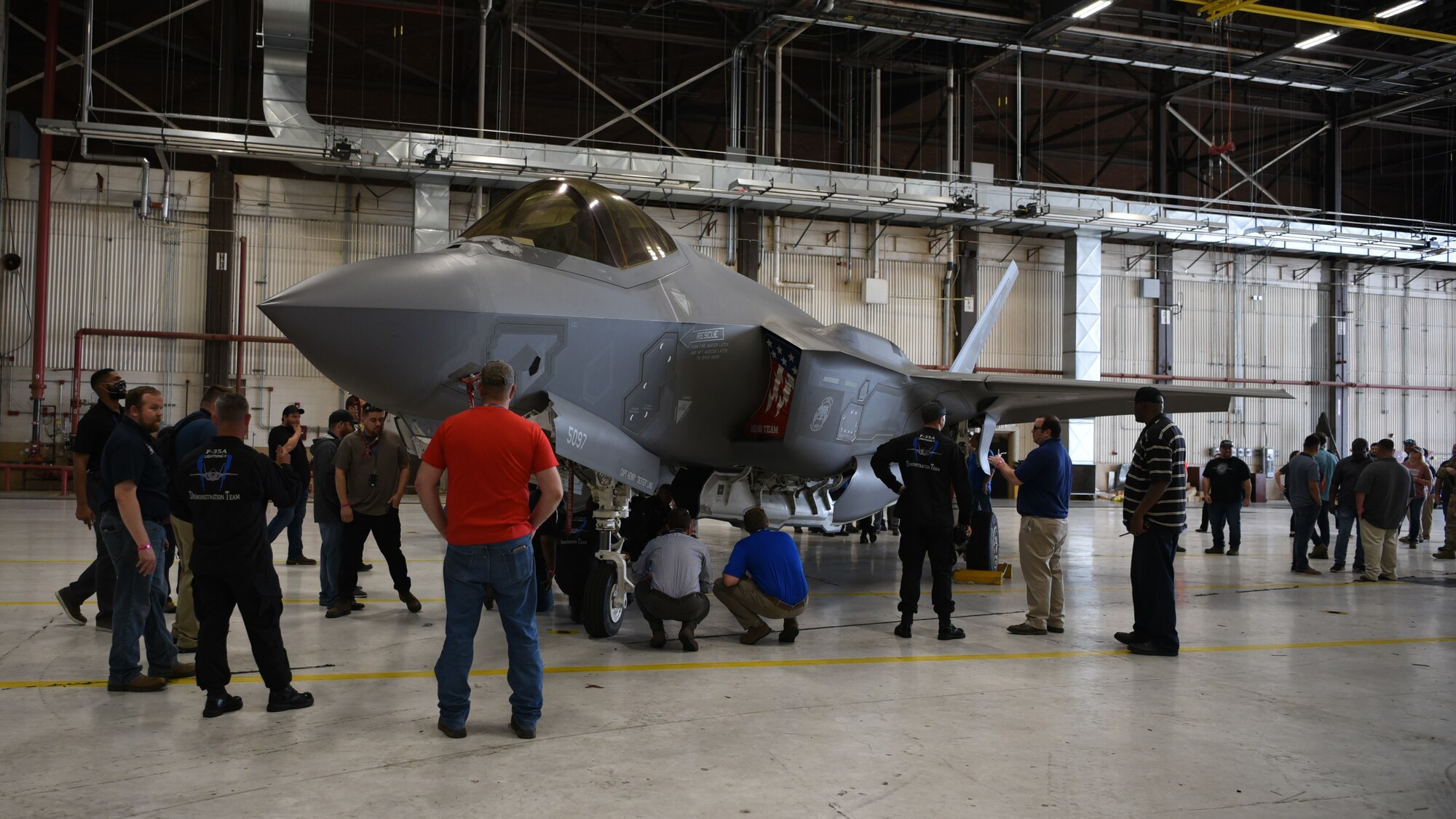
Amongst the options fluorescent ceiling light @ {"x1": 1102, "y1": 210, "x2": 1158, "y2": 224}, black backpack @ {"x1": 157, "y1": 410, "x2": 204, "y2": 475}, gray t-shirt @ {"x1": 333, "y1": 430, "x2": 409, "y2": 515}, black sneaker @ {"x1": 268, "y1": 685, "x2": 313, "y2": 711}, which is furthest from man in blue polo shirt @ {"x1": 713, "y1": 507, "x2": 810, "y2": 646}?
fluorescent ceiling light @ {"x1": 1102, "y1": 210, "x2": 1158, "y2": 224}

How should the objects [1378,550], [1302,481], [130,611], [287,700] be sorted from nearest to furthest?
[287,700] < [130,611] < [1378,550] < [1302,481]

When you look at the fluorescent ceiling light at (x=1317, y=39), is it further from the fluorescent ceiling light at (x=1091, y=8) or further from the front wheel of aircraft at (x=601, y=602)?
the front wheel of aircraft at (x=601, y=602)

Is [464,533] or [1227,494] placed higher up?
[464,533]

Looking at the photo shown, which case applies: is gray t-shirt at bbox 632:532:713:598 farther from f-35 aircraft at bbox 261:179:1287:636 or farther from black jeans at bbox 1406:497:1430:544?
black jeans at bbox 1406:497:1430:544

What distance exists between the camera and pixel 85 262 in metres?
20.2

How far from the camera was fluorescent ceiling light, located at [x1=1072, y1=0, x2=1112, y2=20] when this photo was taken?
19.1 metres

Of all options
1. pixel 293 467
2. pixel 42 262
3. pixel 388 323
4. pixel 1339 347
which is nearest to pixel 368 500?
pixel 293 467

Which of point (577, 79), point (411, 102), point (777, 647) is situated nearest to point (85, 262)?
point (411, 102)

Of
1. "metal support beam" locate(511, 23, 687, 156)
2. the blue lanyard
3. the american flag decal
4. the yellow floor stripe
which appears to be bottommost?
the yellow floor stripe

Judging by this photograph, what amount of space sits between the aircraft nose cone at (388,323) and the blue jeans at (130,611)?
1.33 metres

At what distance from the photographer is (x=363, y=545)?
25.0ft

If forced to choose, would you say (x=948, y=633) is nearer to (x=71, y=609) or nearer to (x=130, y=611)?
(x=130, y=611)

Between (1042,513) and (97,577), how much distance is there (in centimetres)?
629

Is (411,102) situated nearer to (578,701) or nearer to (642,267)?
(642,267)
